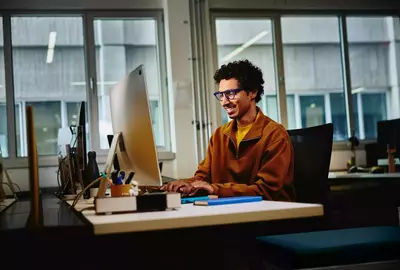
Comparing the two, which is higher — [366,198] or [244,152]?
[244,152]

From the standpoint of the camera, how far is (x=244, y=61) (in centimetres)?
258

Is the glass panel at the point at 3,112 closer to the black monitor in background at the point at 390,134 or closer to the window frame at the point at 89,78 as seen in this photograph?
the window frame at the point at 89,78

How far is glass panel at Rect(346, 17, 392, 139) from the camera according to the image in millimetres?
5250

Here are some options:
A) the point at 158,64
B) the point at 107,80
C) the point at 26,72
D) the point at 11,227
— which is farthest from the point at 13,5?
the point at 11,227

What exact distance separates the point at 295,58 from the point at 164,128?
1.54 m

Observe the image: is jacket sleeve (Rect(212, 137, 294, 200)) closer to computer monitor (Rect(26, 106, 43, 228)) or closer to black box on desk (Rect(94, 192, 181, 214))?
black box on desk (Rect(94, 192, 181, 214))

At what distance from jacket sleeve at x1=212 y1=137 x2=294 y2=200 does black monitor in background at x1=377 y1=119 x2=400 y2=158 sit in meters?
2.00

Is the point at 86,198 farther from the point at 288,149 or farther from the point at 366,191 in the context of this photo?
the point at 366,191

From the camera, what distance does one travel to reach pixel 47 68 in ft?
14.9

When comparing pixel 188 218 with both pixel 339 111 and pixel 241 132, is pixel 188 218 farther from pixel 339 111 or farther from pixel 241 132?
pixel 339 111

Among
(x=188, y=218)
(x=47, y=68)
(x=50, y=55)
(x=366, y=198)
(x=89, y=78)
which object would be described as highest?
(x=50, y=55)

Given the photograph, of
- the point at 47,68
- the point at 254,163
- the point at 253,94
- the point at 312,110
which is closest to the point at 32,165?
the point at 254,163

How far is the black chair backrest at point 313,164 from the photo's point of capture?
2.14 metres

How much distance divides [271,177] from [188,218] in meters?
0.88
